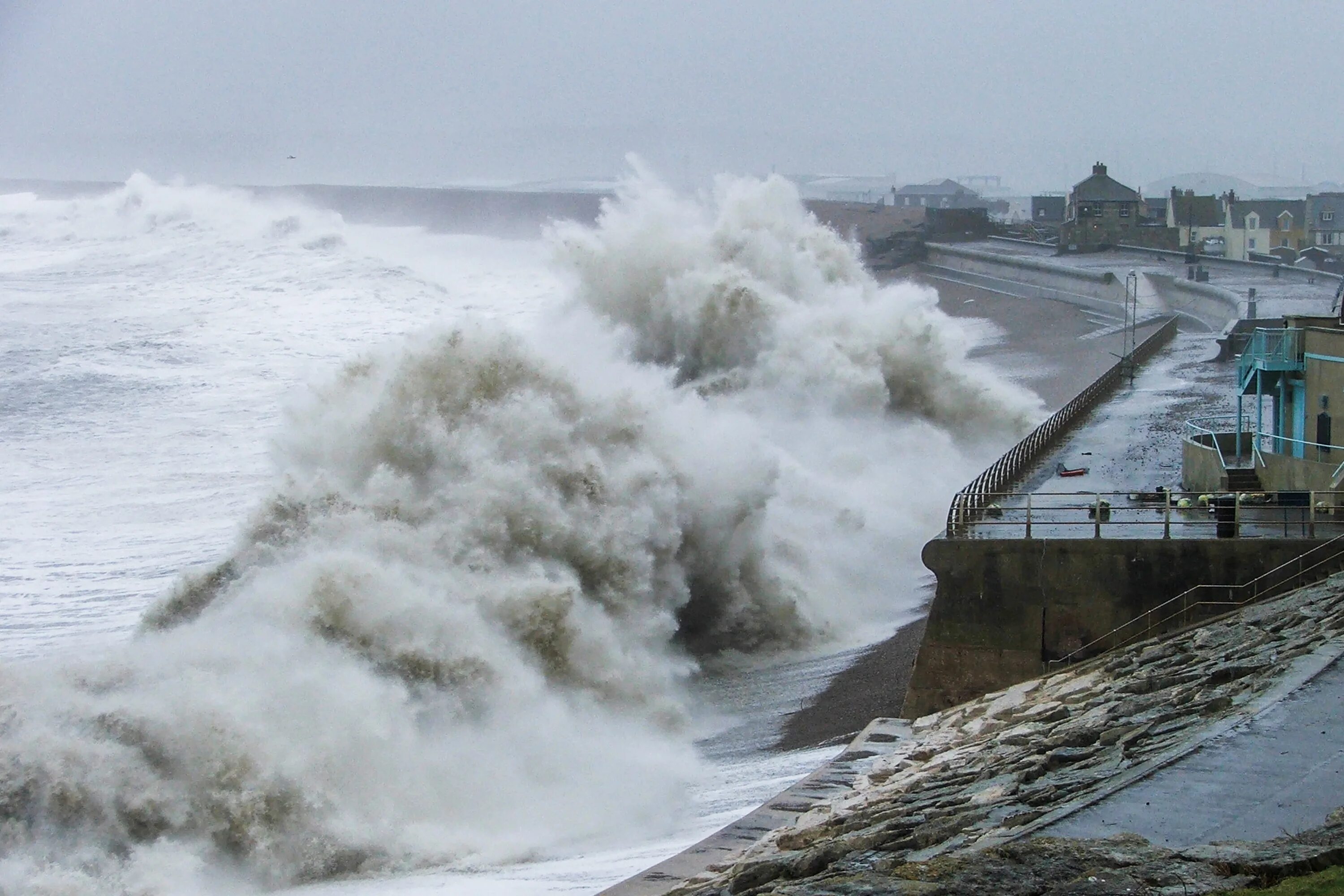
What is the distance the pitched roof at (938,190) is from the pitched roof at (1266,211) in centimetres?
4505

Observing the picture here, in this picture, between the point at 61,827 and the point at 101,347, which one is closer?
the point at 61,827

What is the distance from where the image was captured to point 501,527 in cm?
1503

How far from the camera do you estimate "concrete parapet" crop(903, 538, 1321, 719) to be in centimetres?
1206

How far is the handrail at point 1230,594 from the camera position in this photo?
471 inches

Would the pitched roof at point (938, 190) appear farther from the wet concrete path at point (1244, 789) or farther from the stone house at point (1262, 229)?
the wet concrete path at point (1244, 789)

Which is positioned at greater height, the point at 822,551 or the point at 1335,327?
the point at 1335,327

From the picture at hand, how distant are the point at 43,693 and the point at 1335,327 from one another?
11.7 metres

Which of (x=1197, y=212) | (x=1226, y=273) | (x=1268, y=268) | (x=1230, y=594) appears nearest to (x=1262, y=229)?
(x=1197, y=212)

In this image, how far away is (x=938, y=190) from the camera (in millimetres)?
128375

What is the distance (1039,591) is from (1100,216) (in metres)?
56.5

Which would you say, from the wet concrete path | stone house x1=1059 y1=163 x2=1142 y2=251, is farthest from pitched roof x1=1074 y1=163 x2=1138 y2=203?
the wet concrete path

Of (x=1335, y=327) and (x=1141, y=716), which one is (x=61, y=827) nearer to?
(x=1141, y=716)

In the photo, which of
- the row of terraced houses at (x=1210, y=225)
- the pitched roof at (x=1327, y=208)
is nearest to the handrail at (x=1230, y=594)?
the row of terraced houses at (x=1210, y=225)

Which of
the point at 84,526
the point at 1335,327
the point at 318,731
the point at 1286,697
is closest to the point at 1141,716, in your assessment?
the point at 1286,697
